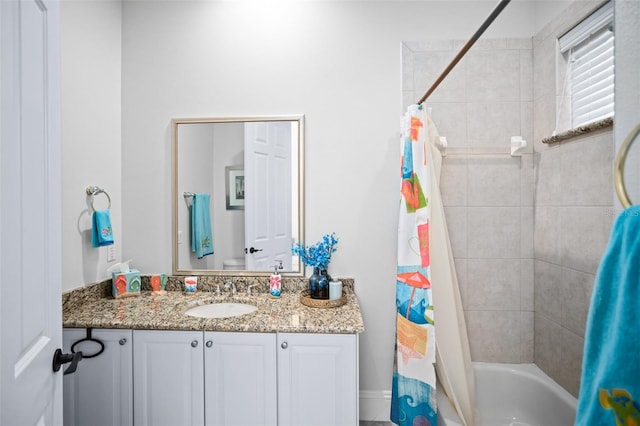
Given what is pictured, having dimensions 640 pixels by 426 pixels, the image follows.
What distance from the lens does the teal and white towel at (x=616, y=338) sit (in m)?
0.46

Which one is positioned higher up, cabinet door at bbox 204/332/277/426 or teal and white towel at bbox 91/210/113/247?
teal and white towel at bbox 91/210/113/247

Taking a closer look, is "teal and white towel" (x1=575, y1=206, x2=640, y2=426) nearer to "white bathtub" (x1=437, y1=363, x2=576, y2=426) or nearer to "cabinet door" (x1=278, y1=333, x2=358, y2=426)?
"cabinet door" (x1=278, y1=333, x2=358, y2=426)

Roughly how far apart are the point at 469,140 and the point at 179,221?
188 centimetres

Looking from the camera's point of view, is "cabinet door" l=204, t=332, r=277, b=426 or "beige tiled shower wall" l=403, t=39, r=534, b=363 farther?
"beige tiled shower wall" l=403, t=39, r=534, b=363

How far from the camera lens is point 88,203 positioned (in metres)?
1.86

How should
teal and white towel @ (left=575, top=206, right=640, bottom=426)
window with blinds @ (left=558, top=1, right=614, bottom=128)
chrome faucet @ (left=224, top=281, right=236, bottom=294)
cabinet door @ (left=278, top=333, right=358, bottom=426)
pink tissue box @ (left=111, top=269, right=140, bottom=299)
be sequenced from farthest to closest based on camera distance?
chrome faucet @ (left=224, top=281, right=236, bottom=294) < pink tissue box @ (left=111, top=269, right=140, bottom=299) < cabinet door @ (left=278, top=333, right=358, bottom=426) < window with blinds @ (left=558, top=1, right=614, bottom=128) < teal and white towel @ (left=575, top=206, right=640, bottom=426)

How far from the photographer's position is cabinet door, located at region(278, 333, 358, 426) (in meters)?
1.50

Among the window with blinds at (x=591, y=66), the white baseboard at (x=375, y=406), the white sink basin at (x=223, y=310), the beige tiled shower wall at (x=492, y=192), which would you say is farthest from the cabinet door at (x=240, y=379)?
the window with blinds at (x=591, y=66)

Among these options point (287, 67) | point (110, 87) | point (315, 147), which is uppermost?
point (287, 67)

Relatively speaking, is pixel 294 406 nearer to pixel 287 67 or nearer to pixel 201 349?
pixel 201 349

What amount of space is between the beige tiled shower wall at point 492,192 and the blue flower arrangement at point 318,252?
2.39 feet

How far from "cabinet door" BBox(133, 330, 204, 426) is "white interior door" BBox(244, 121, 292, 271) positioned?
2.29 feet

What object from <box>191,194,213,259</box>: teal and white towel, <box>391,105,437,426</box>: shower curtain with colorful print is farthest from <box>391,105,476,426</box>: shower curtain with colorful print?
<box>191,194,213,259</box>: teal and white towel

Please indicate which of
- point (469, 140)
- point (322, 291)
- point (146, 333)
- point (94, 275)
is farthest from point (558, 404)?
point (94, 275)
